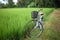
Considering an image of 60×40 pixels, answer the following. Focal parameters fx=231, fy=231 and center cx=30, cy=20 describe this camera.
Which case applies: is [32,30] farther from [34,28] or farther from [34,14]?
[34,14]

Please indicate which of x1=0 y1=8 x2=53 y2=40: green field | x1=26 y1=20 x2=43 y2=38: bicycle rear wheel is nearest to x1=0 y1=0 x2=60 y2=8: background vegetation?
x1=0 y1=8 x2=53 y2=40: green field

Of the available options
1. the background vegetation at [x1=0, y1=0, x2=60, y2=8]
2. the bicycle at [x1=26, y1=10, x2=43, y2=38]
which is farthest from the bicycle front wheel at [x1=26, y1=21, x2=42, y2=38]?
the background vegetation at [x1=0, y1=0, x2=60, y2=8]

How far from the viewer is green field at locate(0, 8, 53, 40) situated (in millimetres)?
1851

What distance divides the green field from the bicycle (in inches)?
Result: 1.4

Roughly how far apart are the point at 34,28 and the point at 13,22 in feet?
0.58

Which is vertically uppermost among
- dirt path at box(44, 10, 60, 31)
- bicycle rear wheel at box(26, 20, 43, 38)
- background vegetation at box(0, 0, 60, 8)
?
background vegetation at box(0, 0, 60, 8)

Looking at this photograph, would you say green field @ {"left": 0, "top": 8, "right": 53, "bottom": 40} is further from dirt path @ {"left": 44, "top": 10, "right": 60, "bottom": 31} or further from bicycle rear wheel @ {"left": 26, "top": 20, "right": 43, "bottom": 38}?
dirt path @ {"left": 44, "top": 10, "right": 60, "bottom": 31}

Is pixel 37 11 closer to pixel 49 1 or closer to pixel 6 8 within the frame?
pixel 49 1

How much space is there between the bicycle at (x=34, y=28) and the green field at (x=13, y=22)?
3 cm

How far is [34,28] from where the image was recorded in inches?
74.1

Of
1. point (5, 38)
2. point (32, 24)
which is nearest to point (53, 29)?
point (32, 24)

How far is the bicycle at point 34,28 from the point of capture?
188 cm

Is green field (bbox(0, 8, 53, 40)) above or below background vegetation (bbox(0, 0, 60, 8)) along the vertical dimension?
below

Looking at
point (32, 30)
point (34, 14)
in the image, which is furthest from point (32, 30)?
point (34, 14)
